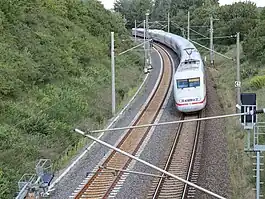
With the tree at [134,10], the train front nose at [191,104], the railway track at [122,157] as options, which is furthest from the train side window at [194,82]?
the tree at [134,10]

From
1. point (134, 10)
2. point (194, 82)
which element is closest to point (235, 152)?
point (194, 82)

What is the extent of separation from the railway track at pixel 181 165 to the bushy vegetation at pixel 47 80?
5.27 m

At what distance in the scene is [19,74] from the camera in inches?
1157

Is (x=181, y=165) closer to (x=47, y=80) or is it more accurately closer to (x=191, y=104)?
(x=191, y=104)

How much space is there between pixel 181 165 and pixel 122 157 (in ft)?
10.3

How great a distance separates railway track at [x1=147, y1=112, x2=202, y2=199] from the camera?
18727 mm

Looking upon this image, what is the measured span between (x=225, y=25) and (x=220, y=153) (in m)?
55.6

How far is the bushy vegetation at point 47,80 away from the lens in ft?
73.6

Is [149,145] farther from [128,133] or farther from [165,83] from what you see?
[165,83]

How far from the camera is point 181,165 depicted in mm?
22359

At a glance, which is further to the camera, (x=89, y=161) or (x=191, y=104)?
(x=191, y=104)

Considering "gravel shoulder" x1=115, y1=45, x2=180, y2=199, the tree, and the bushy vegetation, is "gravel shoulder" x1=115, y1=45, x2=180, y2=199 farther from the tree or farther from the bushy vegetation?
the tree

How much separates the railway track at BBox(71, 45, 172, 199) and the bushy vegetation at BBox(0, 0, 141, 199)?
2424 mm

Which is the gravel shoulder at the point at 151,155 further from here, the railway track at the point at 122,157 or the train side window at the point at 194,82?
the train side window at the point at 194,82
